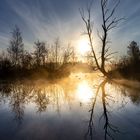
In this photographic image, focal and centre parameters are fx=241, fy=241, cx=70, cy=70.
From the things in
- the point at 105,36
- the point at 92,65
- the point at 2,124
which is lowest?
the point at 2,124

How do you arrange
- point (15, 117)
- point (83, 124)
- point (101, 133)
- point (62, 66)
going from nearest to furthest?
point (101, 133), point (83, 124), point (15, 117), point (62, 66)

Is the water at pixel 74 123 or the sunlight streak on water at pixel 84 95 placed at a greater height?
the sunlight streak on water at pixel 84 95

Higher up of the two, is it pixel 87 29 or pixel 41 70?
pixel 87 29

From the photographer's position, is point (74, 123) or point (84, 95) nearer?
point (74, 123)

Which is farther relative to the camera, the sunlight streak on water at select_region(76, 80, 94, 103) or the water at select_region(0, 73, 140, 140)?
the sunlight streak on water at select_region(76, 80, 94, 103)

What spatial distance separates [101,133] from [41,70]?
38464mm

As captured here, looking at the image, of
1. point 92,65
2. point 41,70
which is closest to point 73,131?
point 92,65

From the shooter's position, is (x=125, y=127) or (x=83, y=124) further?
(x=83, y=124)

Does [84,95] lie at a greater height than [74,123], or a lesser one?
greater

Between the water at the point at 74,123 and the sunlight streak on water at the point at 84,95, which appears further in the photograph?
the sunlight streak on water at the point at 84,95

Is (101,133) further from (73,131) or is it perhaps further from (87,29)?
(87,29)

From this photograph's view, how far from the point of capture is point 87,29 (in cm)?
2725

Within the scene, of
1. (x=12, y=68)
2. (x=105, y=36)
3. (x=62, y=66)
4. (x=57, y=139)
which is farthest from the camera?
(x=62, y=66)

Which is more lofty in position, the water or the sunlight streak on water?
the sunlight streak on water
